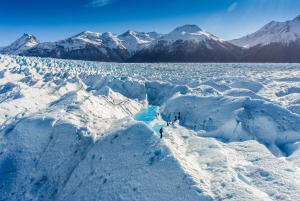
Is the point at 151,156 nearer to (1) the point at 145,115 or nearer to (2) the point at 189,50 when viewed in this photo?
(1) the point at 145,115

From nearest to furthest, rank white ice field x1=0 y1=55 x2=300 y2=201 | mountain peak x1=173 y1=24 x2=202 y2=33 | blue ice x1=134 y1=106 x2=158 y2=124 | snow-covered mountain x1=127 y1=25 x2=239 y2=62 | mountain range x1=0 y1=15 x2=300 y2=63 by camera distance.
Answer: white ice field x1=0 y1=55 x2=300 y2=201 < blue ice x1=134 y1=106 x2=158 y2=124 < mountain range x1=0 y1=15 x2=300 y2=63 < snow-covered mountain x1=127 y1=25 x2=239 y2=62 < mountain peak x1=173 y1=24 x2=202 y2=33

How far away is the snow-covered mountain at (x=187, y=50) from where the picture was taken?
111 m

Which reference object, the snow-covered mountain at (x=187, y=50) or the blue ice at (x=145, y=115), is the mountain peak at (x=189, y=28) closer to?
the snow-covered mountain at (x=187, y=50)

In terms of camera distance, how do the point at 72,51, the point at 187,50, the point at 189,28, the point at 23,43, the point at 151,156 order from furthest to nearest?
the point at 189,28
the point at 23,43
the point at 72,51
the point at 187,50
the point at 151,156

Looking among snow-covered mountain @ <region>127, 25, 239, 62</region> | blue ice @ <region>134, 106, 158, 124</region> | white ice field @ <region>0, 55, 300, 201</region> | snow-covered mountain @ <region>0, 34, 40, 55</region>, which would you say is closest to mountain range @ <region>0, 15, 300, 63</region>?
snow-covered mountain @ <region>127, 25, 239, 62</region>

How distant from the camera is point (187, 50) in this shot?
11800cm

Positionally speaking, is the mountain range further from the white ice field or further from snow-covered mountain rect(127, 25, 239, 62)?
the white ice field

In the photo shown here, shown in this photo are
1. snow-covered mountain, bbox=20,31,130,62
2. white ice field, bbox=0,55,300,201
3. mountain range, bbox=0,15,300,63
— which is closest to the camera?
white ice field, bbox=0,55,300,201

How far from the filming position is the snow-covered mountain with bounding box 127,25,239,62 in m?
111

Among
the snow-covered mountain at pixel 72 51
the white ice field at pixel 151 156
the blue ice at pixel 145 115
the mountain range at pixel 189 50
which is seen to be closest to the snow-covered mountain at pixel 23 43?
the mountain range at pixel 189 50

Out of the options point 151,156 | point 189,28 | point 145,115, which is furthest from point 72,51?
point 151,156

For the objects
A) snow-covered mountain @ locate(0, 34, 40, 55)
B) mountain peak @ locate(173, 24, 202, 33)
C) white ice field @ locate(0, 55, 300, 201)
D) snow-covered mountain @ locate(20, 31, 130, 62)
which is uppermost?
mountain peak @ locate(173, 24, 202, 33)

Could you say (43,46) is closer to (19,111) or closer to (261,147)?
(19,111)

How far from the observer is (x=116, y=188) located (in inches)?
299
